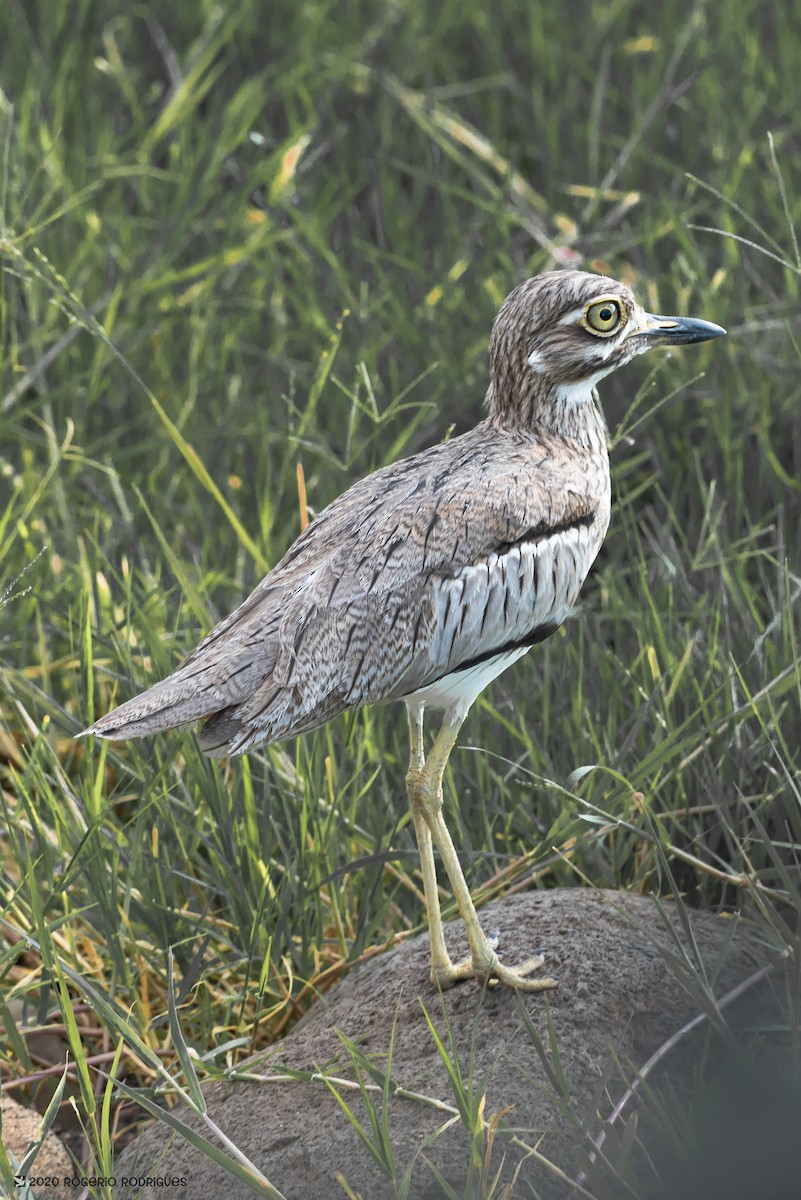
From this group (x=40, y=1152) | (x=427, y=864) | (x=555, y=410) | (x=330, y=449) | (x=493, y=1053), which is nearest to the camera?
(x=493, y=1053)

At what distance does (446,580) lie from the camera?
2.52 m

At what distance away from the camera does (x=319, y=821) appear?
2.94 metres

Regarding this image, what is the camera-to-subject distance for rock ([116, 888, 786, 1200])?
7.43 ft

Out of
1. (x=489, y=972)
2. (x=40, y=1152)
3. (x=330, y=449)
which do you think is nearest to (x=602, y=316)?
(x=489, y=972)

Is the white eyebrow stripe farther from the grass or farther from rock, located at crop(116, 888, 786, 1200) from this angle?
rock, located at crop(116, 888, 786, 1200)

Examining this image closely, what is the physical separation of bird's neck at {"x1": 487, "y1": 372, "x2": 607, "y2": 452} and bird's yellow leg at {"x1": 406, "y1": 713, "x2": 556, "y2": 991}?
576mm

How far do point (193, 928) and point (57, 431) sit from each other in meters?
1.83

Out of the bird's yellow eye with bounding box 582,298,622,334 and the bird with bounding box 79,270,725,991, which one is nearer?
the bird with bounding box 79,270,725,991

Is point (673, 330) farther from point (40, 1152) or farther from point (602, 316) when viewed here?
point (40, 1152)

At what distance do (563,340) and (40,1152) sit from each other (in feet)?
5.52

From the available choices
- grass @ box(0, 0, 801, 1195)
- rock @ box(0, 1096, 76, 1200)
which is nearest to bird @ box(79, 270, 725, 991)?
grass @ box(0, 0, 801, 1195)

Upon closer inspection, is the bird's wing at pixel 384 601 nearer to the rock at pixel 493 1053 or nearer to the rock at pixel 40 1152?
the rock at pixel 493 1053

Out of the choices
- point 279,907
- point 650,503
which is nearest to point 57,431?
point 650,503

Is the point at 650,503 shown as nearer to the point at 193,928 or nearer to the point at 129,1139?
the point at 193,928
